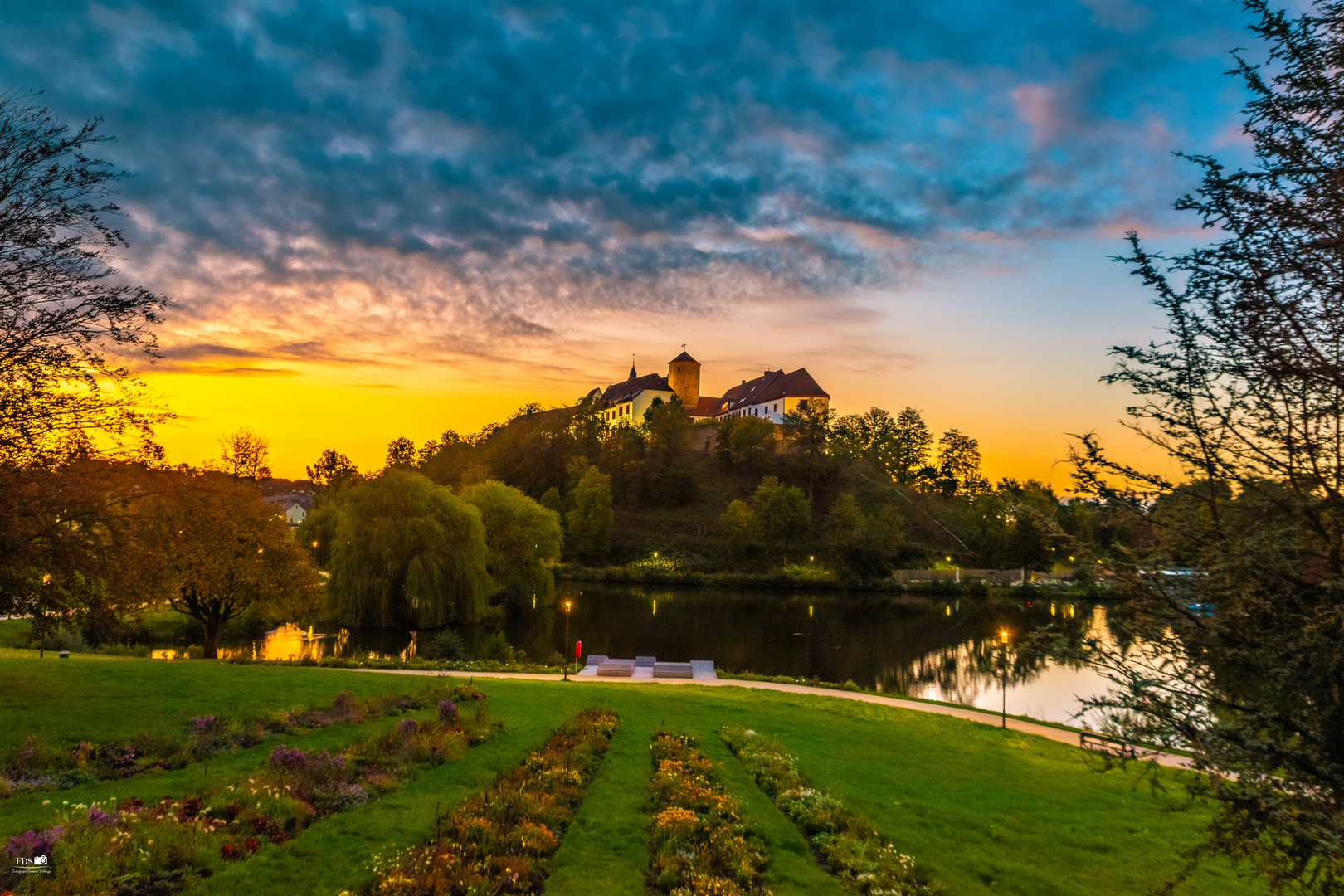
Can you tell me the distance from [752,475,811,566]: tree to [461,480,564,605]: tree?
1003 inches

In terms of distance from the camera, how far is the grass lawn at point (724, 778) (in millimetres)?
6973

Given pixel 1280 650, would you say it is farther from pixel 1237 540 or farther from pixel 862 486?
pixel 862 486

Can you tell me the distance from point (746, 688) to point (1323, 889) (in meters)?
17.2

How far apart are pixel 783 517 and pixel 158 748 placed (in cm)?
5858

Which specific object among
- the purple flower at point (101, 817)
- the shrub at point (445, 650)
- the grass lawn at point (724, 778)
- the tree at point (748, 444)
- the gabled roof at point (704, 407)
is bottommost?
the shrub at point (445, 650)

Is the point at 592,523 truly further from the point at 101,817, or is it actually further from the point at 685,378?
the point at 101,817

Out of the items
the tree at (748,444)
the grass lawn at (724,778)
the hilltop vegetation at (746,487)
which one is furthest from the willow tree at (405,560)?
the tree at (748,444)

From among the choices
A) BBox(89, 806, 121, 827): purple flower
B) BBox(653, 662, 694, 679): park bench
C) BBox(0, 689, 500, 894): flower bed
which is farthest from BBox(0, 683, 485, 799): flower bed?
BBox(653, 662, 694, 679): park bench

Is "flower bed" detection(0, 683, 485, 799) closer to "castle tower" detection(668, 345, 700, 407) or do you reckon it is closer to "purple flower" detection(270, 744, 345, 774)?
"purple flower" detection(270, 744, 345, 774)

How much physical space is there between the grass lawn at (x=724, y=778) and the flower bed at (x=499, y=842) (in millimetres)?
234

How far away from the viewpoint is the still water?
28.7 m

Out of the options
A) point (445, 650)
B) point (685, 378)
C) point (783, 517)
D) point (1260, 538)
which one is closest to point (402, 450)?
point (685, 378)

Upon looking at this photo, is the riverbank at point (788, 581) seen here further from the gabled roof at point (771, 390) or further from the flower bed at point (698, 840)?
the flower bed at point (698, 840)

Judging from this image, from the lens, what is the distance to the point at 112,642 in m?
26.3
